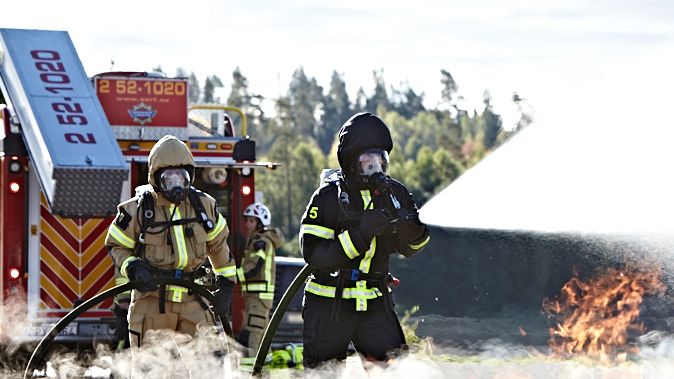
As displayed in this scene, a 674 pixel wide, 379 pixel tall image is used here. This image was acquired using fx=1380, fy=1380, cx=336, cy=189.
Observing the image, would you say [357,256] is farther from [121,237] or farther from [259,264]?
[259,264]

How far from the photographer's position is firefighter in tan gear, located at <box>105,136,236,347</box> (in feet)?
26.6

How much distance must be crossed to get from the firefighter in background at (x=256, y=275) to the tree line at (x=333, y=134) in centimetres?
1500

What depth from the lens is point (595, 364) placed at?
25.5 feet

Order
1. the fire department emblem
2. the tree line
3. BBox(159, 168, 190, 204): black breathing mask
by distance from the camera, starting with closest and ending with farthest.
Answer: BBox(159, 168, 190, 204): black breathing mask
the fire department emblem
the tree line

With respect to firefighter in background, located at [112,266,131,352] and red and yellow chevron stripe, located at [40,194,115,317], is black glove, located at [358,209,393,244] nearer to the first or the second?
firefighter in background, located at [112,266,131,352]

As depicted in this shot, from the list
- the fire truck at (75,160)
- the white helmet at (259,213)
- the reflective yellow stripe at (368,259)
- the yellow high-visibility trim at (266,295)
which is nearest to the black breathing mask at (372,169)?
the reflective yellow stripe at (368,259)

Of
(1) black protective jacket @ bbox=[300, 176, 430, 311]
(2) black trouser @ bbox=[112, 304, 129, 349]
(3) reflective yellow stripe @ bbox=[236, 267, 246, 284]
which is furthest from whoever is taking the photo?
(3) reflective yellow stripe @ bbox=[236, 267, 246, 284]

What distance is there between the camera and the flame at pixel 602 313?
302 inches

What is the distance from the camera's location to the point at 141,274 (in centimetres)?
795

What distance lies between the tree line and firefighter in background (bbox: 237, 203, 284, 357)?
14996 millimetres

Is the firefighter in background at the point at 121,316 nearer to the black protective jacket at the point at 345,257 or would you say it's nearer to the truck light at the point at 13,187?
the truck light at the point at 13,187

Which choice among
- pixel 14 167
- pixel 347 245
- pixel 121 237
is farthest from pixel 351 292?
pixel 14 167

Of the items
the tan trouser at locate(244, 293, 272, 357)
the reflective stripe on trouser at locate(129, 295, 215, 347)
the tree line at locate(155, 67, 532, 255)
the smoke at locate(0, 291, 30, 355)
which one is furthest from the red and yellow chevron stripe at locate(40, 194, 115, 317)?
the tree line at locate(155, 67, 532, 255)

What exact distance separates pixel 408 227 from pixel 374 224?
22 centimetres
